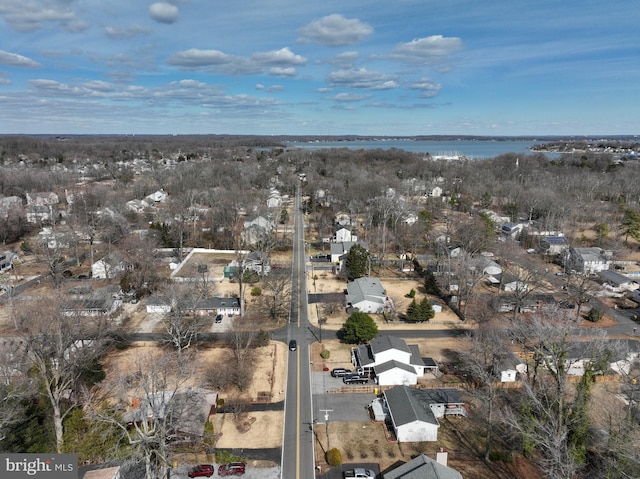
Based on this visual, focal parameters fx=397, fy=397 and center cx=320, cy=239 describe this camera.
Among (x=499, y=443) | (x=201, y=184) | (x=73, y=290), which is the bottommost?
(x=499, y=443)

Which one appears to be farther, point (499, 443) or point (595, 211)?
point (595, 211)

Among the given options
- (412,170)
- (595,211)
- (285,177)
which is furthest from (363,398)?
(412,170)

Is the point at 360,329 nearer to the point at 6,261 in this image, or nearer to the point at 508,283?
the point at 508,283

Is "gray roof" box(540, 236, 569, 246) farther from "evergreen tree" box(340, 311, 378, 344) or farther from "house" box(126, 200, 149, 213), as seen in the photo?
"house" box(126, 200, 149, 213)

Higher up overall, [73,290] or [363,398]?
[73,290]

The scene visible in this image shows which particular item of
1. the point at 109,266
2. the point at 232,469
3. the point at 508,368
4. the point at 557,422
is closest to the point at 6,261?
the point at 109,266

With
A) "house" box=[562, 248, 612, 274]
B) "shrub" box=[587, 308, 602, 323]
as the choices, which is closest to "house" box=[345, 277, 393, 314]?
"shrub" box=[587, 308, 602, 323]

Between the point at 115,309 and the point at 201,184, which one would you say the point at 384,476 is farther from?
the point at 201,184

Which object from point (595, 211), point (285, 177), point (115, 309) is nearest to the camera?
point (115, 309)

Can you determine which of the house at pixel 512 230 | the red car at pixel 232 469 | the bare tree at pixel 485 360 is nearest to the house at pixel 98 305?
the red car at pixel 232 469
